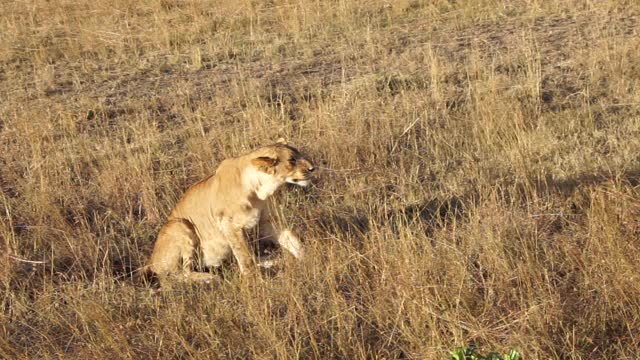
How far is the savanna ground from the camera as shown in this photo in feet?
13.3

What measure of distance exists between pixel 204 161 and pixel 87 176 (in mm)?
1013

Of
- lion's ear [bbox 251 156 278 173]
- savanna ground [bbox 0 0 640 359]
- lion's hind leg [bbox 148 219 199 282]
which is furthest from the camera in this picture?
lion's hind leg [bbox 148 219 199 282]

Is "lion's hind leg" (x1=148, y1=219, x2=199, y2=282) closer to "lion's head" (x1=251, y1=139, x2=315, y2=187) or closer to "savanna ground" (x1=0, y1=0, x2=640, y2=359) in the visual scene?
"savanna ground" (x1=0, y1=0, x2=640, y2=359)

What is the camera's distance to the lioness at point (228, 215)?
500cm

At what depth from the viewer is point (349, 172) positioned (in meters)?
6.41

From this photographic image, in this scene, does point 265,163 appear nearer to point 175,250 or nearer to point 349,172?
point 175,250

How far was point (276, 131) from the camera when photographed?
723 centimetres

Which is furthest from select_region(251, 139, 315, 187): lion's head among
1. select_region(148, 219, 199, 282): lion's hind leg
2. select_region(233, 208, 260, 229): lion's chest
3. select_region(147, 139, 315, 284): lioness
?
select_region(148, 219, 199, 282): lion's hind leg

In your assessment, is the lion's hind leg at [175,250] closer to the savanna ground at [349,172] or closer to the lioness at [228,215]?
the lioness at [228,215]

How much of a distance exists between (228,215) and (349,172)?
4.86ft

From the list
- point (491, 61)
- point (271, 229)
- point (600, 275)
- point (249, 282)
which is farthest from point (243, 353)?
point (491, 61)

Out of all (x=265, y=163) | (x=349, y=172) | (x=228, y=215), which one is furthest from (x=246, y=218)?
(x=349, y=172)

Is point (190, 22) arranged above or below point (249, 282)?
above

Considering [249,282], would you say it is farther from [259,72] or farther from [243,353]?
[259,72]
